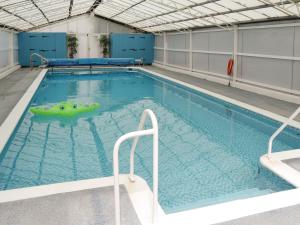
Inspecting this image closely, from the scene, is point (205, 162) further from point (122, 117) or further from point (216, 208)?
point (122, 117)

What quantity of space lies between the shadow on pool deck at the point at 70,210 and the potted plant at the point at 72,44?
20089mm

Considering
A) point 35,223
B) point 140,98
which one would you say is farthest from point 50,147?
point 140,98

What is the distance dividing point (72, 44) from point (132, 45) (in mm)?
4016

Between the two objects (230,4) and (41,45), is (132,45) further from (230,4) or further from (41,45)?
(230,4)

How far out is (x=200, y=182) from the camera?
4.59 metres

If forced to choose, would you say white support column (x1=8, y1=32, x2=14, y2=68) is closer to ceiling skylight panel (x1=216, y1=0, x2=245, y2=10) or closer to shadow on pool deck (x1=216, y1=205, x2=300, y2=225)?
ceiling skylight panel (x1=216, y1=0, x2=245, y2=10)

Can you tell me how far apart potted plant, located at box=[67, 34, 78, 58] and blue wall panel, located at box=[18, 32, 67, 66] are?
79 centimetres

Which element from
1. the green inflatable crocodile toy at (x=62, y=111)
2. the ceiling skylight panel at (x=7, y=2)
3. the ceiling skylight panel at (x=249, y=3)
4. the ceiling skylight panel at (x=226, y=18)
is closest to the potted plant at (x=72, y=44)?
the ceiling skylight panel at (x=7, y=2)

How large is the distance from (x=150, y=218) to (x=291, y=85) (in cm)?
761

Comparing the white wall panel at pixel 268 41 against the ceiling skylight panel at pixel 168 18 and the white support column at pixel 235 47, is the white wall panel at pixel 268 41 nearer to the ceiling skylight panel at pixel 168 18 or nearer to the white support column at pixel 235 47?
the white support column at pixel 235 47

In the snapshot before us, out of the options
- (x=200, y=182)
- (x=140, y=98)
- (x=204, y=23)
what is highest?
(x=204, y=23)

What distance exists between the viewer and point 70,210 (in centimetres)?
307

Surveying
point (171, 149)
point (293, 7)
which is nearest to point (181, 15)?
point (293, 7)

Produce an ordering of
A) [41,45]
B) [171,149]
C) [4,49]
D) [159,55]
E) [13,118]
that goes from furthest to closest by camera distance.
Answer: [159,55] < [41,45] < [4,49] < [13,118] < [171,149]
